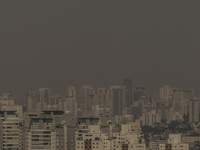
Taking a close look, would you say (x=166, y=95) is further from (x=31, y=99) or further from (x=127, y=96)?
(x=31, y=99)

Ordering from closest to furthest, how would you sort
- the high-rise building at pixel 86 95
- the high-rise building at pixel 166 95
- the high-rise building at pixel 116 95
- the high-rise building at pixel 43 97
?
the high-rise building at pixel 43 97 < the high-rise building at pixel 86 95 < the high-rise building at pixel 166 95 < the high-rise building at pixel 116 95

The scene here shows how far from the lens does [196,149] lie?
35594 mm

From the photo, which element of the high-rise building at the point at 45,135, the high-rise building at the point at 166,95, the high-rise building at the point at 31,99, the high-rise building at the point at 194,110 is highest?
the high-rise building at the point at 166,95

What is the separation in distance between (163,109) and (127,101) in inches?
90.9

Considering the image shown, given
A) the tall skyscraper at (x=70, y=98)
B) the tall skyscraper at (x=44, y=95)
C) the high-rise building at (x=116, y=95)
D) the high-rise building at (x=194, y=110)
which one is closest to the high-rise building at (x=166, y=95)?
the high-rise building at (x=194, y=110)

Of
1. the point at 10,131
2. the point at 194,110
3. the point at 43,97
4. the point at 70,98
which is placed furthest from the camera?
the point at 194,110

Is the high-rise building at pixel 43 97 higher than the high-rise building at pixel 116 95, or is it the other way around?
the high-rise building at pixel 116 95

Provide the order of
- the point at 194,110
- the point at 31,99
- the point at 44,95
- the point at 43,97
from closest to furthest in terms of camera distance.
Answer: the point at 31,99 → the point at 43,97 → the point at 44,95 → the point at 194,110

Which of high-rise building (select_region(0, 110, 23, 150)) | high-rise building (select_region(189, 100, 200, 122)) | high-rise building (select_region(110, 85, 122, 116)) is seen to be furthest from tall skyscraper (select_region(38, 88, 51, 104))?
high-rise building (select_region(0, 110, 23, 150))

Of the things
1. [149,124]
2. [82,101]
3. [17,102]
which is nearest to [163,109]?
[149,124]

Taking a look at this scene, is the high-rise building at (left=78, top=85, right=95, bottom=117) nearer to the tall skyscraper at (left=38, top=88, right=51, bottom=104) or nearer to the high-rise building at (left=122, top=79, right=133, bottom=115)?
the high-rise building at (left=122, top=79, right=133, bottom=115)

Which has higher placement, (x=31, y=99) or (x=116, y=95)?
(x=116, y=95)

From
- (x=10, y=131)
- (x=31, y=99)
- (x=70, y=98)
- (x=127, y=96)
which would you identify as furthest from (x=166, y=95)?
(x=10, y=131)

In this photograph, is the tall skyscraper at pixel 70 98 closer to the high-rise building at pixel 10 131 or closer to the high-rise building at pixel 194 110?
the high-rise building at pixel 194 110
